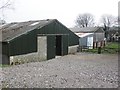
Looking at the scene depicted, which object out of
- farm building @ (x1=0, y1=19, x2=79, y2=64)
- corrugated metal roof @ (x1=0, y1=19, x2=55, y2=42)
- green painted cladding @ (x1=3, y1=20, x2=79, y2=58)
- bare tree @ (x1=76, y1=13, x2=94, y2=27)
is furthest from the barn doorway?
bare tree @ (x1=76, y1=13, x2=94, y2=27)

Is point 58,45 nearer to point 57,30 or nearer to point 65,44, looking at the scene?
point 65,44

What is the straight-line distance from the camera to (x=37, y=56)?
1797 centimetres

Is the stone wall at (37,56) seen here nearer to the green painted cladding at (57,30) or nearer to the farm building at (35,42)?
the farm building at (35,42)

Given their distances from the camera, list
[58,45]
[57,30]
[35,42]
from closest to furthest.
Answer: [35,42] → [57,30] → [58,45]

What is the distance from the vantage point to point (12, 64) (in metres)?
15.5

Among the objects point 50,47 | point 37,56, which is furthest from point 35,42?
point 50,47

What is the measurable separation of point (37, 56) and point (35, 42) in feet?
4.38

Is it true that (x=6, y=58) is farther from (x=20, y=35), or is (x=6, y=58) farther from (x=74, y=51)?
(x=74, y=51)

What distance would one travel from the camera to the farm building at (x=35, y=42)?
1571 cm

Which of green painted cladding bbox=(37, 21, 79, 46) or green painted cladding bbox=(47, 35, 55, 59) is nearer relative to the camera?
green painted cladding bbox=(37, 21, 79, 46)

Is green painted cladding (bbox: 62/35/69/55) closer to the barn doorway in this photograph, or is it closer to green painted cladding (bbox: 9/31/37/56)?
the barn doorway

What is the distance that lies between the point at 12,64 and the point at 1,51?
1.52m

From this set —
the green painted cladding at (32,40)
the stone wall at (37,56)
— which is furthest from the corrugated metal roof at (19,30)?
the stone wall at (37,56)

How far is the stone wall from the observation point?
15945 mm
